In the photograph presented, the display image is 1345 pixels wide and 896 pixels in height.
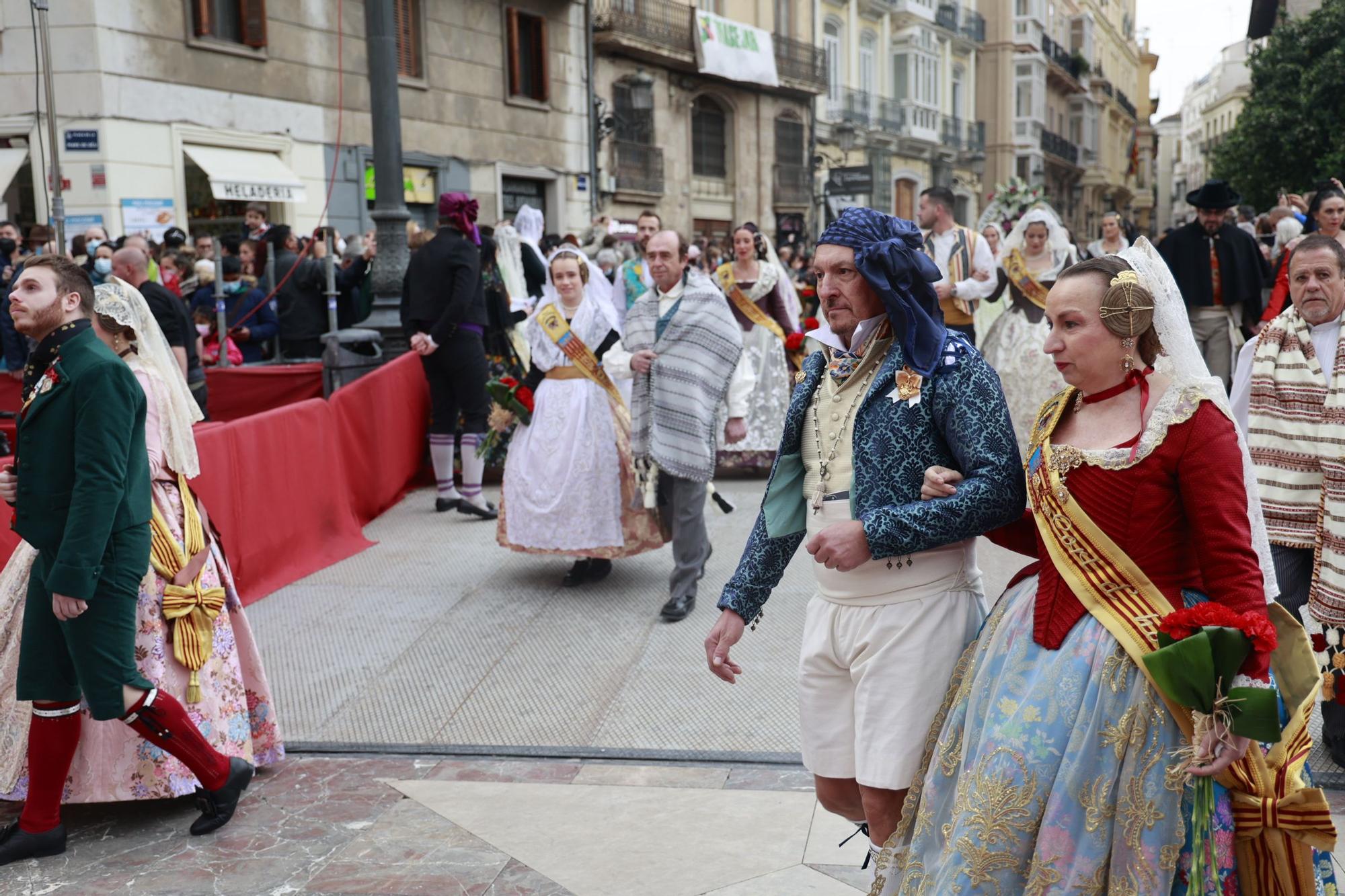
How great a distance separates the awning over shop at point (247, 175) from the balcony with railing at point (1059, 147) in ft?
122

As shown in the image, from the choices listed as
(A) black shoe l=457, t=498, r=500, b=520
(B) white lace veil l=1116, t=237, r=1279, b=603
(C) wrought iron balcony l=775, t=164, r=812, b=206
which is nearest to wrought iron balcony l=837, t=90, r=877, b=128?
(C) wrought iron balcony l=775, t=164, r=812, b=206

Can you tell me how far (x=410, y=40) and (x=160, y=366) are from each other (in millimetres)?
16129

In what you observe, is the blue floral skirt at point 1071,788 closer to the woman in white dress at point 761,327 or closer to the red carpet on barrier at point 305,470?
the red carpet on barrier at point 305,470

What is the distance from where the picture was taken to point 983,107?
1816 inches

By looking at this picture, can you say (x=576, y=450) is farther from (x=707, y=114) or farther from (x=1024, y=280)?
(x=707, y=114)

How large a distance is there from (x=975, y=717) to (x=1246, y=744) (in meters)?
0.50

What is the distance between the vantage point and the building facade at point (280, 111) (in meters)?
14.0

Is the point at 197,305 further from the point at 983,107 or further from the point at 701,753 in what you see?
the point at 983,107

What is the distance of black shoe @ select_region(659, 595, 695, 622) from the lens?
6.07 meters

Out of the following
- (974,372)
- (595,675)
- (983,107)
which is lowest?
(595,675)

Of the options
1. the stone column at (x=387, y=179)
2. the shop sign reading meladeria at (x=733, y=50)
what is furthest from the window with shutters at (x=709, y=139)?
the stone column at (x=387, y=179)

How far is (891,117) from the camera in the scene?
37.3m

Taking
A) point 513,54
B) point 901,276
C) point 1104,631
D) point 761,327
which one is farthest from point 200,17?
point 1104,631

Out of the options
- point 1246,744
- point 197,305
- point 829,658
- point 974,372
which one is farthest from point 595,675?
point 197,305
